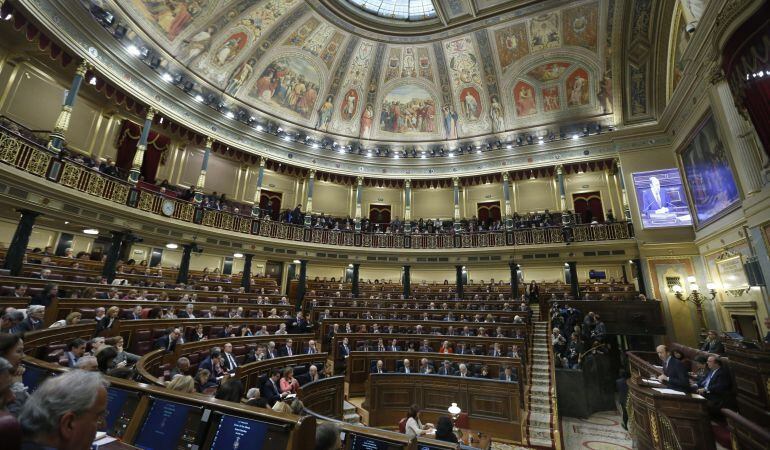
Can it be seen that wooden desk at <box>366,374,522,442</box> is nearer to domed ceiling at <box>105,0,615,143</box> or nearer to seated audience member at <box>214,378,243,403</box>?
seated audience member at <box>214,378,243,403</box>

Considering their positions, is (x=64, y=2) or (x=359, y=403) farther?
(x=64, y=2)

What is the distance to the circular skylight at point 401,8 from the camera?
669 inches

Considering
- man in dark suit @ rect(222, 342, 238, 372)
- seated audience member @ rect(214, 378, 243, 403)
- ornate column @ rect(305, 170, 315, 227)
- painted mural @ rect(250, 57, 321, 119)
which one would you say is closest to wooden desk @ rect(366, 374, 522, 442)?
man in dark suit @ rect(222, 342, 238, 372)

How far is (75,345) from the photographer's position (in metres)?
4.07

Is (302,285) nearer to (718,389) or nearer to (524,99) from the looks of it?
(718,389)

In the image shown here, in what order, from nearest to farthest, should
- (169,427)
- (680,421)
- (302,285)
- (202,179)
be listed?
(169,427) → (680,421) → (202,179) → (302,285)

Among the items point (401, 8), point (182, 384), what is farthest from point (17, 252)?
point (401, 8)

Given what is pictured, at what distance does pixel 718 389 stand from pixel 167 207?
14618 millimetres

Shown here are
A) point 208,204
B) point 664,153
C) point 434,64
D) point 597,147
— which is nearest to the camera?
point 664,153

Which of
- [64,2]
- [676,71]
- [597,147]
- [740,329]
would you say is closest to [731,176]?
[740,329]

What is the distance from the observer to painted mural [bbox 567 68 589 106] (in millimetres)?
16766

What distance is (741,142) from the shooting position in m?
7.27

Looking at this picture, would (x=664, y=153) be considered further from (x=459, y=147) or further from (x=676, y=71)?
(x=459, y=147)

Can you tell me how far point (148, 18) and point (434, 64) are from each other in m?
13.2
